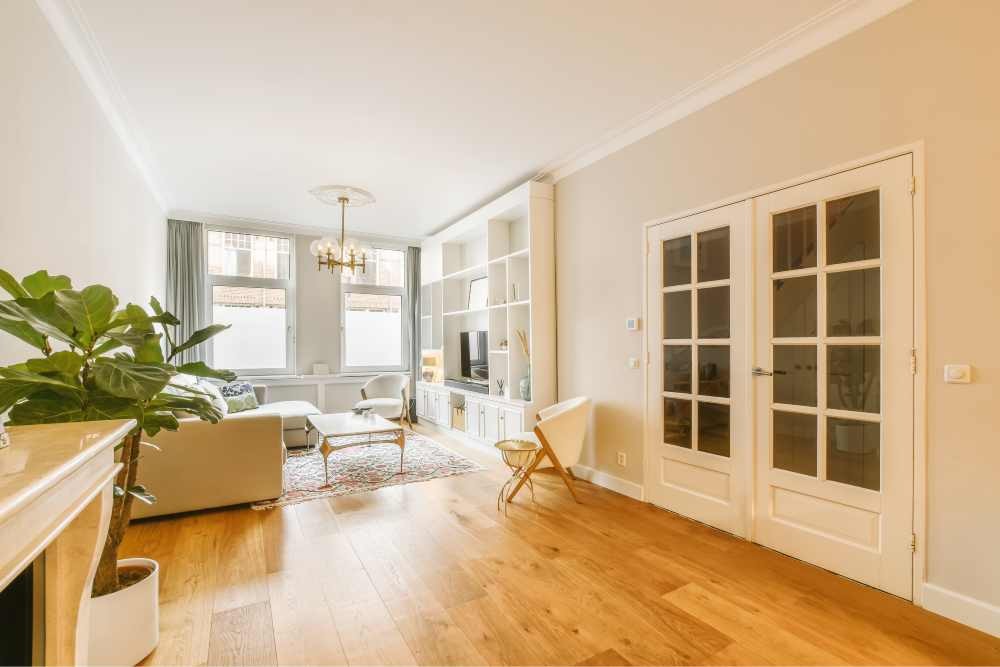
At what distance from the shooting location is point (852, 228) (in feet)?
7.86

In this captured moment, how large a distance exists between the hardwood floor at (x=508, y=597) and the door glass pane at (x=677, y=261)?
1670 mm

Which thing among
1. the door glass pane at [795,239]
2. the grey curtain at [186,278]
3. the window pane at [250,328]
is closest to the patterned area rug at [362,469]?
the window pane at [250,328]

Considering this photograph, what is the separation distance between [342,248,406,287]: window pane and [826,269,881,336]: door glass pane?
605cm

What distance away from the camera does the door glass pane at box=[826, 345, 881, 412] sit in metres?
2.32

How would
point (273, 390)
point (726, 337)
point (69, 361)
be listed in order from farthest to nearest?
point (273, 390)
point (726, 337)
point (69, 361)

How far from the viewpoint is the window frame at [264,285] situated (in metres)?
6.21

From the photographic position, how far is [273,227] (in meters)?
6.46

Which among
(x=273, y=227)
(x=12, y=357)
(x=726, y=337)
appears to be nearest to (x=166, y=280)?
(x=273, y=227)

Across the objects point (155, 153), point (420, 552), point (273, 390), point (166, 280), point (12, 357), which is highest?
point (155, 153)

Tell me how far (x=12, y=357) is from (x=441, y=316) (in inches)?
187

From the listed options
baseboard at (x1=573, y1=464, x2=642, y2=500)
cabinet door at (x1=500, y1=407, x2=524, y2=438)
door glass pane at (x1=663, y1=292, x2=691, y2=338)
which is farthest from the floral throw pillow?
door glass pane at (x1=663, y1=292, x2=691, y2=338)

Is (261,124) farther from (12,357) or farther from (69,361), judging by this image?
(69,361)

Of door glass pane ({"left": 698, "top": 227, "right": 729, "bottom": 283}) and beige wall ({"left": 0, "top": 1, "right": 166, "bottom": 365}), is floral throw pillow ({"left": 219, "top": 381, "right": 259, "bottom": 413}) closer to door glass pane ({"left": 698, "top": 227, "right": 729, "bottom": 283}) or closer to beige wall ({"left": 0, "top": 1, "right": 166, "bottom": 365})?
beige wall ({"left": 0, "top": 1, "right": 166, "bottom": 365})

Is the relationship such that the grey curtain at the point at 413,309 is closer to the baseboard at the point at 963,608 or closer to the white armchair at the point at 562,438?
the white armchair at the point at 562,438
